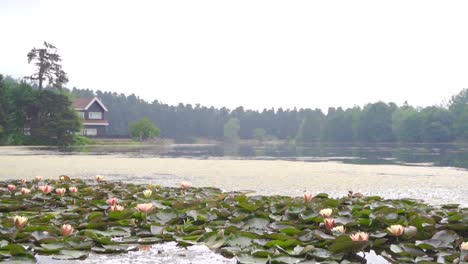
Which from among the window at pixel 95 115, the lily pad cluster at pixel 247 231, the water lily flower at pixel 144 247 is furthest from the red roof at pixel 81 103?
the water lily flower at pixel 144 247

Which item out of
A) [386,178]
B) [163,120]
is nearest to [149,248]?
[386,178]

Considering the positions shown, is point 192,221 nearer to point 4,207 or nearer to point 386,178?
point 4,207

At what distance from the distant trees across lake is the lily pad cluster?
230 feet

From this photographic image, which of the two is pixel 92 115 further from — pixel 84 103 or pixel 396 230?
pixel 396 230

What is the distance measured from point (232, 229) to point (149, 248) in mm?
648

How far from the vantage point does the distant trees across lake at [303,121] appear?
6988 centimetres

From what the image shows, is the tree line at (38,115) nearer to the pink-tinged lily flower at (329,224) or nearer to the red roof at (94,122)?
the red roof at (94,122)

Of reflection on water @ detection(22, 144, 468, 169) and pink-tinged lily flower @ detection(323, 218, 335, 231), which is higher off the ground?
pink-tinged lily flower @ detection(323, 218, 335, 231)

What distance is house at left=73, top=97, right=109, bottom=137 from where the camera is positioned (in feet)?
172

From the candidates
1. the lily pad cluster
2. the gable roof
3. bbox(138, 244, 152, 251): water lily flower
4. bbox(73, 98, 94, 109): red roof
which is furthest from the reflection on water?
bbox(73, 98, 94, 109): red roof

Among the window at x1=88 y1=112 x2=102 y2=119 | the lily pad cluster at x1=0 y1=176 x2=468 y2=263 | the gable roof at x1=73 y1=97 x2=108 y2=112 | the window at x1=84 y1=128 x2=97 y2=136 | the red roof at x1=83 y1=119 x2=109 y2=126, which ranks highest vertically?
the gable roof at x1=73 y1=97 x2=108 y2=112

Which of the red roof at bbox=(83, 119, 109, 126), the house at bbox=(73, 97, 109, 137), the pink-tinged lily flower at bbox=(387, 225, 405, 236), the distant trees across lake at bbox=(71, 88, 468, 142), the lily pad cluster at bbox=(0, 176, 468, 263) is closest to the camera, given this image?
the lily pad cluster at bbox=(0, 176, 468, 263)

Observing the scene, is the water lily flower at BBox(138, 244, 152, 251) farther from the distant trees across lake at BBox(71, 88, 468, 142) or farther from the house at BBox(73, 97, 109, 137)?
the distant trees across lake at BBox(71, 88, 468, 142)

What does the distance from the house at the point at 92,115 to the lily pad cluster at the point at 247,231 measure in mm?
50112
